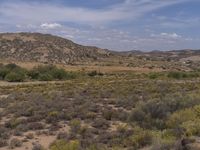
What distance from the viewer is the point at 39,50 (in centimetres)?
13825

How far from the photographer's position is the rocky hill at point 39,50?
131163 millimetres

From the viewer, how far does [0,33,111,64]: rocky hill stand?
131 m

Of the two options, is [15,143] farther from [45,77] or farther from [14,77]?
[45,77]

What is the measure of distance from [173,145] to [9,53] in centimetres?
12702

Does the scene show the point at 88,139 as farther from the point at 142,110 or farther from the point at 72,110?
the point at 72,110

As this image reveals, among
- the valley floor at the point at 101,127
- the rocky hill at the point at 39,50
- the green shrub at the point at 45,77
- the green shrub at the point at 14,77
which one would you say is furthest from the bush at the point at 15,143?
the rocky hill at the point at 39,50

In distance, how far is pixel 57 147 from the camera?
47.8 feet

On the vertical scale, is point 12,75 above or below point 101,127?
below

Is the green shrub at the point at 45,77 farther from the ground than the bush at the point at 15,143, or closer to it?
closer to it

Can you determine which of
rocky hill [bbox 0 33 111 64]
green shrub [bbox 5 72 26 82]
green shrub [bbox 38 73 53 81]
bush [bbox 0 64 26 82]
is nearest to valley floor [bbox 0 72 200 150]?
green shrub [bbox 5 72 26 82]

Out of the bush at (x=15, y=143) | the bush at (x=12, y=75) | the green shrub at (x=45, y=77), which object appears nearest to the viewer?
the bush at (x=15, y=143)

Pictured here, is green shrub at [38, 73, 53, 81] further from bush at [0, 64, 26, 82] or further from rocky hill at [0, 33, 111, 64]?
rocky hill at [0, 33, 111, 64]

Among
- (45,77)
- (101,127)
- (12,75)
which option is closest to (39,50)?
(45,77)

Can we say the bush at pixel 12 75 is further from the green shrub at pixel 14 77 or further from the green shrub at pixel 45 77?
the green shrub at pixel 45 77
